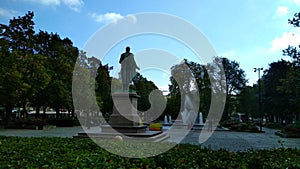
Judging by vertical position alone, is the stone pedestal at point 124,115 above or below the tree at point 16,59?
below

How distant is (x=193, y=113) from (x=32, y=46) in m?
18.9

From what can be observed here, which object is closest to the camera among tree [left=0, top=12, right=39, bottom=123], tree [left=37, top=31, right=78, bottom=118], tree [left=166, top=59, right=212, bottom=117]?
tree [left=0, top=12, right=39, bottom=123]

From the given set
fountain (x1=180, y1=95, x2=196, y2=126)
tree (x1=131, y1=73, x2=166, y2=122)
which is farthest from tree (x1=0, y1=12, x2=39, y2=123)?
tree (x1=131, y1=73, x2=166, y2=122)

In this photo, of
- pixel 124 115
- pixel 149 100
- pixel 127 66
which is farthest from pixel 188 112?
pixel 124 115

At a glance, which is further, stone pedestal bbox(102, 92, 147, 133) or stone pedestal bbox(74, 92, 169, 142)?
stone pedestal bbox(102, 92, 147, 133)

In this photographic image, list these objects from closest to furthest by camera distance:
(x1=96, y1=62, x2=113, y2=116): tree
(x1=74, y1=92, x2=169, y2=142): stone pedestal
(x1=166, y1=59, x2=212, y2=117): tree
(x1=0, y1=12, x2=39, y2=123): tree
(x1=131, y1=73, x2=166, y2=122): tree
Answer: (x1=74, y1=92, x2=169, y2=142): stone pedestal
(x1=0, y1=12, x2=39, y2=123): tree
(x1=166, y1=59, x2=212, y2=117): tree
(x1=96, y1=62, x2=113, y2=116): tree
(x1=131, y1=73, x2=166, y2=122): tree

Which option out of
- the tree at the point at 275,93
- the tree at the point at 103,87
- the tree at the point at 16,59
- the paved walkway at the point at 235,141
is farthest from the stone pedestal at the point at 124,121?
the tree at the point at 275,93

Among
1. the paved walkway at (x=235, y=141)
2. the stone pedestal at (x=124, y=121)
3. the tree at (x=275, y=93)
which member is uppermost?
the tree at (x=275, y=93)

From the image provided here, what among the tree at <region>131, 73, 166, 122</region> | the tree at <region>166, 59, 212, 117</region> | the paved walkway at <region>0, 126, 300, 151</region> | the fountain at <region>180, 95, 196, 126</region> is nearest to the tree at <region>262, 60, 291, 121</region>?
the tree at <region>166, 59, 212, 117</region>

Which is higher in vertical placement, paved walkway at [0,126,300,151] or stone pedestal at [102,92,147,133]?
stone pedestal at [102,92,147,133]

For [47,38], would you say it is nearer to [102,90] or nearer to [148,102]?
[102,90]

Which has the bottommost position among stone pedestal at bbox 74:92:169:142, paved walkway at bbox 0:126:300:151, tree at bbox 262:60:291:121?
paved walkway at bbox 0:126:300:151

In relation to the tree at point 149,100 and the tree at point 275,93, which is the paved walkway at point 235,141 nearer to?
the tree at point 275,93

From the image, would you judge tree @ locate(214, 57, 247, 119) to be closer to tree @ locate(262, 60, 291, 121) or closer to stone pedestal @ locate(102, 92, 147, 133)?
tree @ locate(262, 60, 291, 121)
